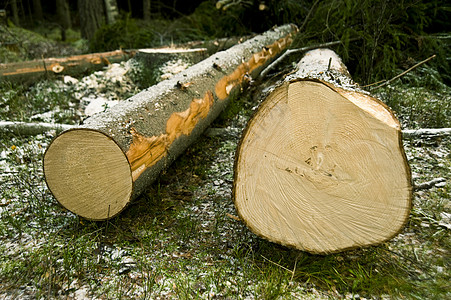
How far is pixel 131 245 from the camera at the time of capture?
209cm

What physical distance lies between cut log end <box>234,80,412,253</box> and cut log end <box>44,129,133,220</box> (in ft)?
2.49

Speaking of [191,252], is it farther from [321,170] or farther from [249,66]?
[249,66]

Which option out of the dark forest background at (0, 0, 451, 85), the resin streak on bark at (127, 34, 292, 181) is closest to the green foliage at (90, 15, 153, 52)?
the dark forest background at (0, 0, 451, 85)

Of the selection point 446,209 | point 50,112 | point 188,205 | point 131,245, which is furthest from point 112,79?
point 446,209

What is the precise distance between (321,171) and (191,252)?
94 cm

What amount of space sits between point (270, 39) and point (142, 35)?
3.03m

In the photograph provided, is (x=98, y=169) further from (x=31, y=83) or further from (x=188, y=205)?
(x=31, y=83)

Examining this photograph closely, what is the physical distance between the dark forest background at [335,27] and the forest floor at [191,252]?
177cm

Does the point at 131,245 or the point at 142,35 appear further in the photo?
the point at 142,35

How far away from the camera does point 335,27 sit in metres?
4.70

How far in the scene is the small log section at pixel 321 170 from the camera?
1716 mm

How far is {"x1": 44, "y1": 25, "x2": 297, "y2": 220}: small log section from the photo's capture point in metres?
2.03

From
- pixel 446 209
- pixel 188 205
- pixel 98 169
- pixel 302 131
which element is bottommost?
pixel 188 205

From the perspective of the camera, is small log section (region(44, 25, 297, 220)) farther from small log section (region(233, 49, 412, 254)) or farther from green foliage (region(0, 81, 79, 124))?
green foliage (region(0, 81, 79, 124))
